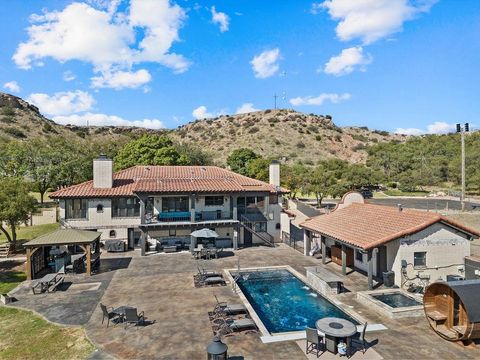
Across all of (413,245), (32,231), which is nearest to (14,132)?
(32,231)

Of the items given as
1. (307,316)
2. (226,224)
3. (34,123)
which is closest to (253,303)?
(307,316)

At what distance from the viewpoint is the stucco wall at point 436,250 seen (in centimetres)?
1859

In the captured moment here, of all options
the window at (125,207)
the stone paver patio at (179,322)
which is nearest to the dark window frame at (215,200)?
the window at (125,207)

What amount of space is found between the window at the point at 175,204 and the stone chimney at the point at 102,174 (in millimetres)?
5599

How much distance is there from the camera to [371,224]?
21422mm

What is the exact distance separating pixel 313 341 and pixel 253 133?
110 metres

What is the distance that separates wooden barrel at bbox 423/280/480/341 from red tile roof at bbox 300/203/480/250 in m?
4.80

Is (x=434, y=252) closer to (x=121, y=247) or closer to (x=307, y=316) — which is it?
(x=307, y=316)

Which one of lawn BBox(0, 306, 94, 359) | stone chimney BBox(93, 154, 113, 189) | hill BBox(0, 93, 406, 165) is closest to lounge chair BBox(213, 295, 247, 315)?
lawn BBox(0, 306, 94, 359)

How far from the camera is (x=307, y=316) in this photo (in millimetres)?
15820

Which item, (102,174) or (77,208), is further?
(102,174)

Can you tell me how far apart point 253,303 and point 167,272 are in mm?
7888

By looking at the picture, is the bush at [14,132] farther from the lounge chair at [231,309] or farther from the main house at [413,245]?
the main house at [413,245]

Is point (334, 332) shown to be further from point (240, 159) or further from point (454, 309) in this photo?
point (240, 159)
